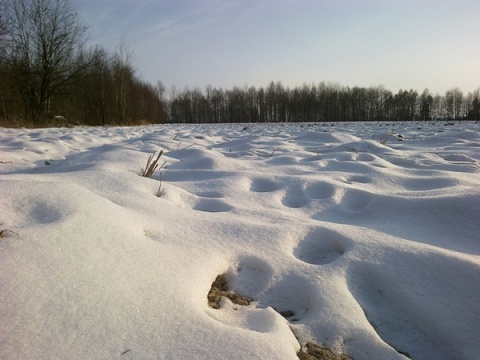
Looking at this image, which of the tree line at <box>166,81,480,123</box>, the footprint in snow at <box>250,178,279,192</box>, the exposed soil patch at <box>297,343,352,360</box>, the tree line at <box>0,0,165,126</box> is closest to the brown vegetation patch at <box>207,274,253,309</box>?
the exposed soil patch at <box>297,343,352,360</box>

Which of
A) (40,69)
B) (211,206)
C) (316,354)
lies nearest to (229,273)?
(316,354)

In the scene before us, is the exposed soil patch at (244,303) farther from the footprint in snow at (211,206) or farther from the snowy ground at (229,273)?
the footprint in snow at (211,206)

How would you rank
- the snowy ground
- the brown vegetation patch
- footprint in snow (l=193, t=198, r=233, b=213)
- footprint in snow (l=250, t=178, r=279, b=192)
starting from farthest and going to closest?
footprint in snow (l=250, t=178, r=279, b=192)
footprint in snow (l=193, t=198, r=233, b=213)
the brown vegetation patch
the snowy ground

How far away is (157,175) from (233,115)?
150 ft

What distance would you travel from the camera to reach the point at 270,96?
46062 mm

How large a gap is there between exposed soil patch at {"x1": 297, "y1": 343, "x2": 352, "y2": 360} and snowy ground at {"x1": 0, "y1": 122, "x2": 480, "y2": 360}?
18 mm

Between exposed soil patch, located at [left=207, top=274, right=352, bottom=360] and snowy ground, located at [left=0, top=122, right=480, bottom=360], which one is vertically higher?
snowy ground, located at [left=0, top=122, right=480, bottom=360]

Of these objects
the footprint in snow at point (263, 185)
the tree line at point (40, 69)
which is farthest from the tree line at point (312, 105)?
the footprint in snow at point (263, 185)

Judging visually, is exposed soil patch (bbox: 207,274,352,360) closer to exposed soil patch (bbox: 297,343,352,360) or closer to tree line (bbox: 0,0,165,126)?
exposed soil patch (bbox: 297,343,352,360)

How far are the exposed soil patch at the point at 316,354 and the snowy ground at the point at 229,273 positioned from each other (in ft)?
0.06

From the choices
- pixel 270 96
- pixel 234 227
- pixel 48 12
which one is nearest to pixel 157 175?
pixel 234 227

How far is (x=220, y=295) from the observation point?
106 cm

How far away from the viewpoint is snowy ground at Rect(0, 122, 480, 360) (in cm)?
76

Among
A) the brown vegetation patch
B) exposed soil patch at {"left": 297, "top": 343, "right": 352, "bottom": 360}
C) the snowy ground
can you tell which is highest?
the snowy ground
